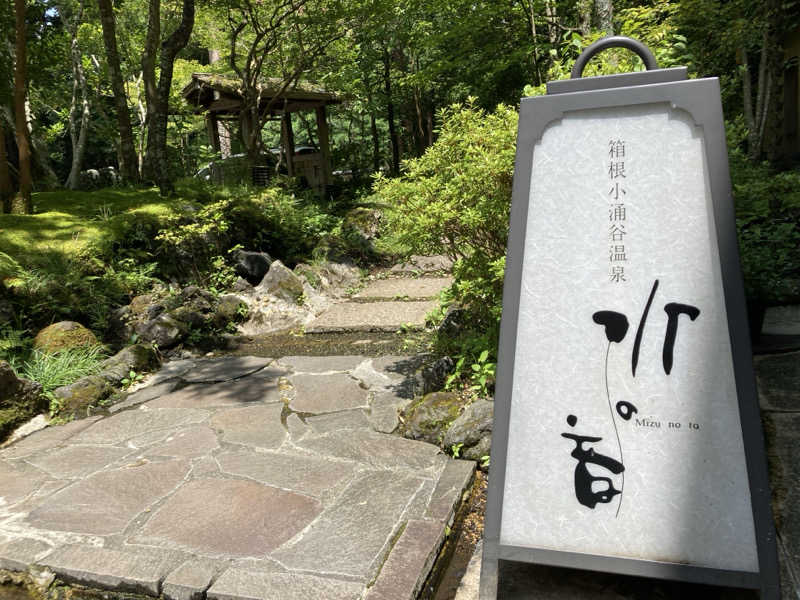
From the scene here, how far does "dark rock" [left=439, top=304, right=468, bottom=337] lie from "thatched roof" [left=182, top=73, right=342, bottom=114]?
32.7 ft

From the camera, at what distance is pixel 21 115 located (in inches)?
264

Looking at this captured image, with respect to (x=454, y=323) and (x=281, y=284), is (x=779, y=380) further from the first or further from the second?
(x=281, y=284)

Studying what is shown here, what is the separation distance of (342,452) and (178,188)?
7895mm

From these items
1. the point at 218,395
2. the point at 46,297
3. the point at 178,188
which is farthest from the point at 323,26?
the point at 218,395

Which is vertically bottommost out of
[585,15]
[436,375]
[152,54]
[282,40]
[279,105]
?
[436,375]

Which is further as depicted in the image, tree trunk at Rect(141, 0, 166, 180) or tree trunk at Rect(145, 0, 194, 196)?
tree trunk at Rect(145, 0, 194, 196)

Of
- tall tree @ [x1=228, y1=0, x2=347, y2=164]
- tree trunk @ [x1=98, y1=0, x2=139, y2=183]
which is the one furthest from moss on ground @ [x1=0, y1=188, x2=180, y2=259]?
tall tree @ [x1=228, y1=0, x2=347, y2=164]

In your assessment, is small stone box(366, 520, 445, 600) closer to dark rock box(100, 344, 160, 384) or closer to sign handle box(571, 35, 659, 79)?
sign handle box(571, 35, 659, 79)

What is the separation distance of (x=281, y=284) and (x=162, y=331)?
6.24 feet

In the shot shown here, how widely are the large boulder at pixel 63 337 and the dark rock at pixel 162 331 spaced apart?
20.2 inches

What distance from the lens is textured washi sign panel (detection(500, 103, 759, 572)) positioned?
1.86 metres

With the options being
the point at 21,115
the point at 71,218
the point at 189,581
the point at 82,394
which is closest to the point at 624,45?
the point at 189,581

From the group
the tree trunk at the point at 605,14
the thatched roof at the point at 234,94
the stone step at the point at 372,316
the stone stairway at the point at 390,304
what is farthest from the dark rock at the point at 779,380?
the thatched roof at the point at 234,94

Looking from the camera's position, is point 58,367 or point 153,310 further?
point 153,310
